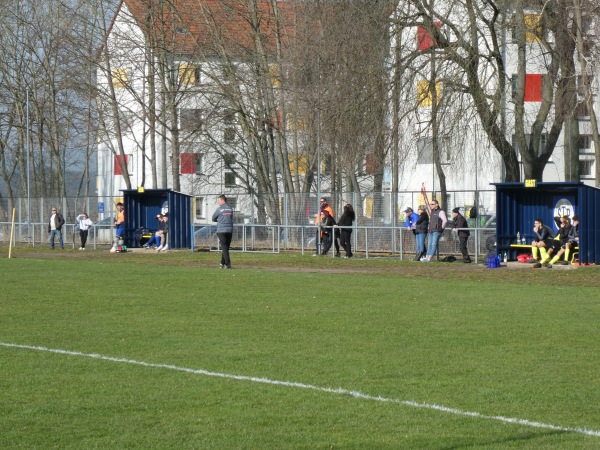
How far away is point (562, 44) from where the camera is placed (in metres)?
31.8

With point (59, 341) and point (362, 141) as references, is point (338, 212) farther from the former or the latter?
point (59, 341)

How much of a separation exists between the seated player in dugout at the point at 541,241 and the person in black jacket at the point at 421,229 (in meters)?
4.64

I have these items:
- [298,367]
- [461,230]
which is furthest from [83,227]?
[298,367]

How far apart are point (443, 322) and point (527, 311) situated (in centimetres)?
240

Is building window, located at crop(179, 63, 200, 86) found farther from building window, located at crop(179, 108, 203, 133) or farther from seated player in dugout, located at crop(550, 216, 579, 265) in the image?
seated player in dugout, located at crop(550, 216, 579, 265)

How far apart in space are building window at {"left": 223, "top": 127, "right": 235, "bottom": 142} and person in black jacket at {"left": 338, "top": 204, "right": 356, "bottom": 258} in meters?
17.2

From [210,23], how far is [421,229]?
54.5 ft

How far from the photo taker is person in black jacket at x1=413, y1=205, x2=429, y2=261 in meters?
34.3

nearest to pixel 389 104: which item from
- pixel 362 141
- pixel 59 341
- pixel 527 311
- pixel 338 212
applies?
pixel 362 141

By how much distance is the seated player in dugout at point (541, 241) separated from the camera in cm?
2989

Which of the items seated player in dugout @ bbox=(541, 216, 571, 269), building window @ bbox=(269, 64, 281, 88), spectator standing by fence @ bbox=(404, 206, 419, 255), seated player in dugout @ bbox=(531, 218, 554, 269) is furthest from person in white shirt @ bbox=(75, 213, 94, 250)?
seated player in dugout @ bbox=(541, 216, 571, 269)

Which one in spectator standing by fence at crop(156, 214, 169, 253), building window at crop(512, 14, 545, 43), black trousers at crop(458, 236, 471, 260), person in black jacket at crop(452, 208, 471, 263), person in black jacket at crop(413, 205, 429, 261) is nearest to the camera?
building window at crop(512, 14, 545, 43)

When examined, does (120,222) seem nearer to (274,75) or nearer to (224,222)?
(274,75)

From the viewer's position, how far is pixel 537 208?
31688mm
